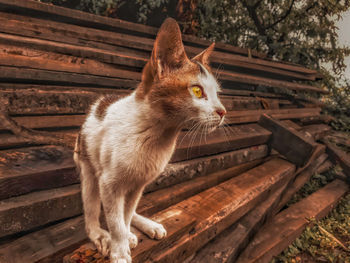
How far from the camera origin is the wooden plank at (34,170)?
1456mm

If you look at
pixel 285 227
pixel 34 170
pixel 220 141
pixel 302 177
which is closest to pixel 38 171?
pixel 34 170

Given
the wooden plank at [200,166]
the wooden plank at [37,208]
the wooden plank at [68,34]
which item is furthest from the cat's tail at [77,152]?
the wooden plank at [68,34]

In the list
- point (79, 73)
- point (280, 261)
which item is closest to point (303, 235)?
point (280, 261)

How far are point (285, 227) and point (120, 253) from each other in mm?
2270

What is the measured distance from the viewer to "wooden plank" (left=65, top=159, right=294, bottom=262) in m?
1.59

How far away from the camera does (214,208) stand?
204 centimetres

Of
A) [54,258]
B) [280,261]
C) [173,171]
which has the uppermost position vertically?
[173,171]

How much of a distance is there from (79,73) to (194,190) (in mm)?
1639

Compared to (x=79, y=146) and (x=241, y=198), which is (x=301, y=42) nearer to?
(x=241, y=198)

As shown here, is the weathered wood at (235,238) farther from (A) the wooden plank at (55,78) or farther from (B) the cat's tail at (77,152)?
(A) the wooden plank at (55,78)

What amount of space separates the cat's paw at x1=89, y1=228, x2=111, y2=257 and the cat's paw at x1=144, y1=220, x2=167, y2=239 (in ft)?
0.77

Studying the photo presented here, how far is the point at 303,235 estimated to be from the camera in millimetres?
3051

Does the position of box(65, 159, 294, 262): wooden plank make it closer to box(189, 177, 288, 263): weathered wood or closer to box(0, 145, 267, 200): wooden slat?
box(189, 177, 288, 263): weathered wood

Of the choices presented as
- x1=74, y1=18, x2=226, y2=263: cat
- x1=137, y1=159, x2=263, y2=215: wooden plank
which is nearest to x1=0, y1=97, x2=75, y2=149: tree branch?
x1=74, y1=18, x2=226, y2=263: cat
